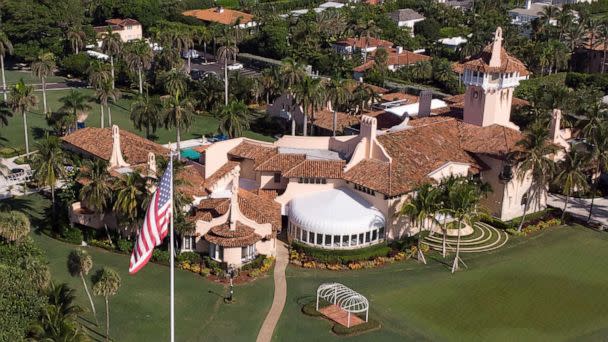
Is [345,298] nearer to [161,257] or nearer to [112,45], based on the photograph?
[161,257]

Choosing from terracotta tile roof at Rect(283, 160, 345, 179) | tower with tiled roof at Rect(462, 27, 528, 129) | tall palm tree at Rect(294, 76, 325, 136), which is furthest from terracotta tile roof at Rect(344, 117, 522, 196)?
tall palm tree at Rect(294, 76, 325, 136)

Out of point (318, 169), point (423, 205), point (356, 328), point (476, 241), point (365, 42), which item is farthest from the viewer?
point (365, 42)

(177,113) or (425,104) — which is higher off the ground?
(425,104)

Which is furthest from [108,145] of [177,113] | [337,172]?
[337,172]

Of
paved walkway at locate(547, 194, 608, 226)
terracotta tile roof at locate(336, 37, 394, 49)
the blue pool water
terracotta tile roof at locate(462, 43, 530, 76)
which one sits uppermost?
terracotta tile roof at locate(462, 43, 530, 76)

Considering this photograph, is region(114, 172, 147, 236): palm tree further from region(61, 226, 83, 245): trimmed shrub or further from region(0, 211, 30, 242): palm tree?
region(0, 211, 30, 242): palm tree

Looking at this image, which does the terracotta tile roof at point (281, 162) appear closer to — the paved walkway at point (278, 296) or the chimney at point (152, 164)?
the paved walkway at point (278, 296)
